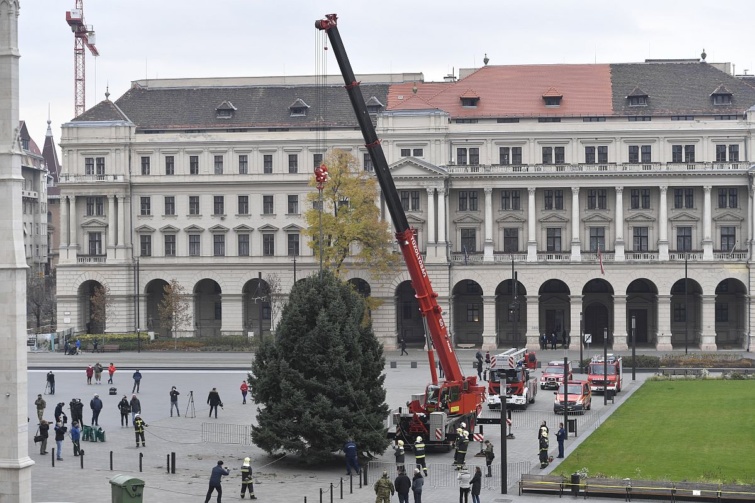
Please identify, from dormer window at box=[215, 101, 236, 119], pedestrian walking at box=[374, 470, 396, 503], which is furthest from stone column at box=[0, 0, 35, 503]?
dormer window at box=[215, 101, 236, 119]

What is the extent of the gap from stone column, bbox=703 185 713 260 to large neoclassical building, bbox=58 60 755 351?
157 mm

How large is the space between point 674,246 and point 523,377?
43605 millimetres

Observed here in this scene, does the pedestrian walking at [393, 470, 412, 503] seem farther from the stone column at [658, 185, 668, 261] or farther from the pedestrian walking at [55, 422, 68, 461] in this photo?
the stone column at [658, 185, 668, 261]

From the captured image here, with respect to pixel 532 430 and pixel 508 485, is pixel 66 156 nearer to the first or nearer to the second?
pixel 532 430

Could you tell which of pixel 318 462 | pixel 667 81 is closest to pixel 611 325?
pixel 667 81

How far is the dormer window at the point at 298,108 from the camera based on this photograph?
118 metres

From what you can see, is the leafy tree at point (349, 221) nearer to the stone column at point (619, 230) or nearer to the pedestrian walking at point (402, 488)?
the stone column at point (619, 230)

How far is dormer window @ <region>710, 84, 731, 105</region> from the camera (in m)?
112

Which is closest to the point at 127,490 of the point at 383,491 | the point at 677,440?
the point at 383,491

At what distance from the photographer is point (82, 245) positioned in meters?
117

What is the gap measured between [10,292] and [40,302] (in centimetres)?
10030

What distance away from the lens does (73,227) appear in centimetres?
11669

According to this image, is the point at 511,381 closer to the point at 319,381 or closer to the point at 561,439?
the point at 561,439

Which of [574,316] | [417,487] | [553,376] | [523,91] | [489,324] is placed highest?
[523,91]
